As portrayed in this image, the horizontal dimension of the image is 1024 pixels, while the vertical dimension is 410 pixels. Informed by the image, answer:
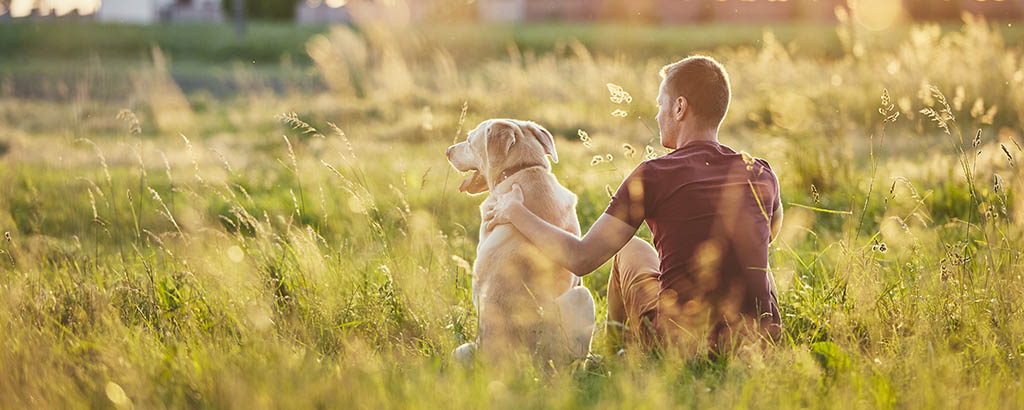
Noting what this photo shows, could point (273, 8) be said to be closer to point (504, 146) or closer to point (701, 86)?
point (504, 146)

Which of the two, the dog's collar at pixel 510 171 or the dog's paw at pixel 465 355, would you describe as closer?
the dog's paw at pixel 465 355

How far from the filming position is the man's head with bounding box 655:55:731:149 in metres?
3.30

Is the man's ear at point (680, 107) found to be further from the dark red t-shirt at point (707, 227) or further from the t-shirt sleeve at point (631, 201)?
Answer: the t-shirt sleeve at point (631, 201)

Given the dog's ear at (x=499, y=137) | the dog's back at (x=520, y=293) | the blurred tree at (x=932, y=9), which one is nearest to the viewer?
the dog's back at (x=520, y=293)

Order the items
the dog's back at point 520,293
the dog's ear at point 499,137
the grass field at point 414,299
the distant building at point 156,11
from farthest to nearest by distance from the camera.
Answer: the distant building at point 156,11 → the dog's ear at point 499,137 → the dog's back at point 520,293 → the grass field at point 414,299

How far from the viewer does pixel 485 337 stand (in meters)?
3.39

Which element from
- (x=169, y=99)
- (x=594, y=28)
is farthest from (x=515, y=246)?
(x=594, y=28)

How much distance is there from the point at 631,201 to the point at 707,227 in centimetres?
29

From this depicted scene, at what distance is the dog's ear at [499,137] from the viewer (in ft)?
11.5

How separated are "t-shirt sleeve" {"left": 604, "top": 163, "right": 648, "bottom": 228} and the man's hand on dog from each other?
0.35m

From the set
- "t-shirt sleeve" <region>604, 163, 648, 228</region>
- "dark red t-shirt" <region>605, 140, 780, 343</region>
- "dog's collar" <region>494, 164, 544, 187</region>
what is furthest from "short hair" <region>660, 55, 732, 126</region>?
"dog's collar" <region>494, 164, 544, 187</region>

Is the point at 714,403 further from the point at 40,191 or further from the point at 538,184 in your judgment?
the point at 40,191

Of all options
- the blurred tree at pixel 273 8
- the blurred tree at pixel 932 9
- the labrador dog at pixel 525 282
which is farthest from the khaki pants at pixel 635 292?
the blurred tree at pixel 273 8

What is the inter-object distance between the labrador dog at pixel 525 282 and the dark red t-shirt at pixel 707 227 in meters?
0.32
